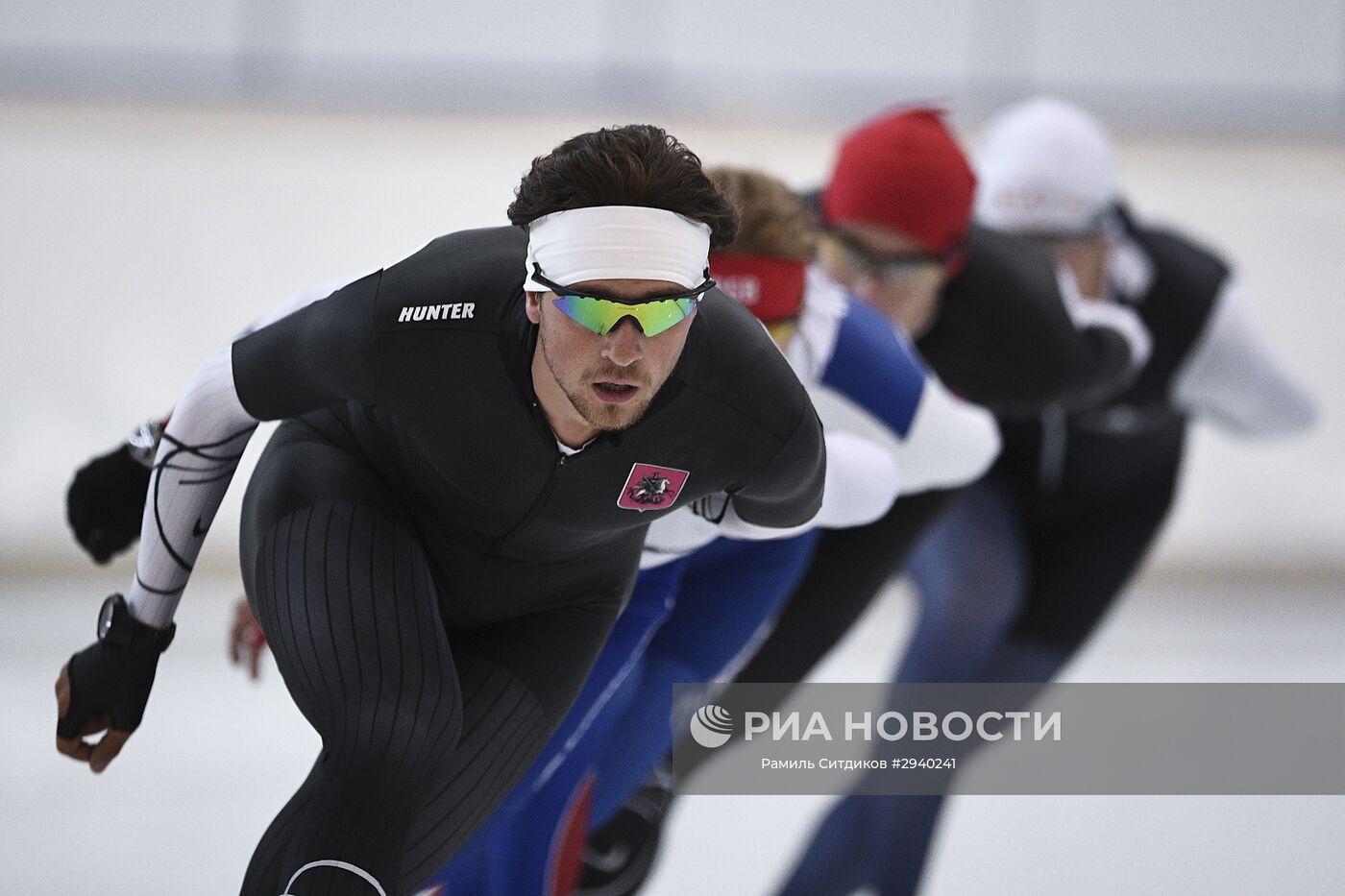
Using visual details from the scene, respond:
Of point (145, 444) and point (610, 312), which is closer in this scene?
point (610, 312)

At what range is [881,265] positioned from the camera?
282 cm

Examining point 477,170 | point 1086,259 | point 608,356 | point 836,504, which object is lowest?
point 477,170

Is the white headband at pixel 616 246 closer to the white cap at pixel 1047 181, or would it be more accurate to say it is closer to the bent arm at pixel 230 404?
the bent arm at pixel 230 404

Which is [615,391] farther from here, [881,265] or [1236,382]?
Answer: [1236,382]

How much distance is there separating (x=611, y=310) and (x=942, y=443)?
105 centimetres

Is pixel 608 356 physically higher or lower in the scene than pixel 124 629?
higher

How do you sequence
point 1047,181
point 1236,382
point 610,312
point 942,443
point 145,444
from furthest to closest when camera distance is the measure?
point 1236,382
point 1047,181
point 942,443
point 145,444
point 610,312

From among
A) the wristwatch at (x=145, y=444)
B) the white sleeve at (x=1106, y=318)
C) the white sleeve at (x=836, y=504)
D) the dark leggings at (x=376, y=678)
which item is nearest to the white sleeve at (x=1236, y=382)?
the white sleeve at (x=1106, y=318)

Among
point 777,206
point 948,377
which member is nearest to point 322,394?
point 777,206

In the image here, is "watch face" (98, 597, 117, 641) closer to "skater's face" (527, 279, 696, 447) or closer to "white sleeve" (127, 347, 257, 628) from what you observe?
"white sleeve" (127, 347, 257, 628)

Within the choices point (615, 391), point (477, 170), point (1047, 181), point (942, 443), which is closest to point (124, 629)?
point (615, 391)

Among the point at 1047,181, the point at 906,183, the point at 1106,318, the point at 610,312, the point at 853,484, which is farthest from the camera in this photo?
the point at 1047,181

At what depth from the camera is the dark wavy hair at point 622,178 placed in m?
1.52

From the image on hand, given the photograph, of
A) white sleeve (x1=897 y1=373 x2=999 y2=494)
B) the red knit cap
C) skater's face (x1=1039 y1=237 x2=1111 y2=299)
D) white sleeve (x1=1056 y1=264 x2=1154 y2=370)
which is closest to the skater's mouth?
white sleeve (x1=897 y1=373 x2=999 y2=494)
